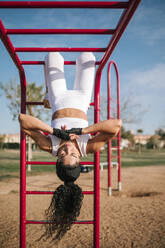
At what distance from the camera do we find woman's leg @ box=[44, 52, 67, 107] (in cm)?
266

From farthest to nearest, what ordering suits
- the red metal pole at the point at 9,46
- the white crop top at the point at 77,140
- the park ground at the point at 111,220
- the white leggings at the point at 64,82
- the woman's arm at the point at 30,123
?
the park ground at the point at 111,220
the white leggings at the point at 64,82
the white crop top at the point at 77,140
the woman's arm at the point at 30,123
the red metal pole at the point at 9,46

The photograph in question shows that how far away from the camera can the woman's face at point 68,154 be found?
216 centimetres

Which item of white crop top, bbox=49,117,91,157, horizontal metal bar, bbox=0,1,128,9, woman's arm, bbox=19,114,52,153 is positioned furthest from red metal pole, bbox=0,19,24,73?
white crop top, bbox=49,117,91,157

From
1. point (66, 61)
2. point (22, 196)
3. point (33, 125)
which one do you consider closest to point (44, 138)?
point (33, 125)

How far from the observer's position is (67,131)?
227cm

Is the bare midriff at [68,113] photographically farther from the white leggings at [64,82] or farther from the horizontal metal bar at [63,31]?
the horizontal metal bar at [63,31]

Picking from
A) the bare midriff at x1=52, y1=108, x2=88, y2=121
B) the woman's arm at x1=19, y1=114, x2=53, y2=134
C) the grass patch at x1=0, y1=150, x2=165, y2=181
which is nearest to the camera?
the woman's arm at x1=19, y1=114, x2=53, y2=134

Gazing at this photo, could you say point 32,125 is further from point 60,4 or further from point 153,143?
point 153,143

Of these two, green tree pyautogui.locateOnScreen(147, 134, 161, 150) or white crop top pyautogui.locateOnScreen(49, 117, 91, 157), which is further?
green tree pyautogui.locateOnScreen(147, 134, 161, 150)

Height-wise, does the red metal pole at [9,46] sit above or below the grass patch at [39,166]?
above

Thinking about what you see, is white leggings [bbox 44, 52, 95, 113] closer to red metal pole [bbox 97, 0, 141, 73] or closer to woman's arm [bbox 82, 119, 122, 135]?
red metal pole [bbox 97, 0, 141, 73]

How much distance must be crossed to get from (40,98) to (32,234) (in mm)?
7390

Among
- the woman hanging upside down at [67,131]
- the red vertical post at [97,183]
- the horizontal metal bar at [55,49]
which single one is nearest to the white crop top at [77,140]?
the woman hanging upside down at [67,131]

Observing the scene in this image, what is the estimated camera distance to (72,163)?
214 centimetres
